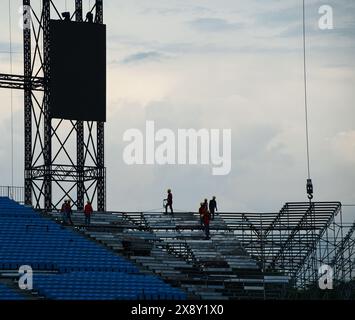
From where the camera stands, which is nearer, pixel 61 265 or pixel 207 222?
pixel 61 265

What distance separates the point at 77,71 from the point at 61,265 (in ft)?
42.5

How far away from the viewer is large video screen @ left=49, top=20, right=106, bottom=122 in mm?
57406

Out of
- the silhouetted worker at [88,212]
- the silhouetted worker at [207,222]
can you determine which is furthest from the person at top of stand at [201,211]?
the silhouetted worker at [88,212]

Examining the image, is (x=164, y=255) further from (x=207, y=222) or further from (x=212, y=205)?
(x=212, y=205)

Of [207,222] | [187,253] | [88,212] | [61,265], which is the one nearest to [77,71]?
[88,212]

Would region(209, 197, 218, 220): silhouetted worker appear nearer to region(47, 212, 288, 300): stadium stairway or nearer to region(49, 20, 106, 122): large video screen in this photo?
region(47, 212, 288, 300): stadium stairway

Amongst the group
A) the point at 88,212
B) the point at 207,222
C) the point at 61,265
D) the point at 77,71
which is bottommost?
the point at 61,265

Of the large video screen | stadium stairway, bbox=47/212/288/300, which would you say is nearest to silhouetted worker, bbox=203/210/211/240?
stadium stairway, bbox=47/212/288/300

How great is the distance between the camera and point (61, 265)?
47.6 metres

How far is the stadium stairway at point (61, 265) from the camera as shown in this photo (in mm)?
44406

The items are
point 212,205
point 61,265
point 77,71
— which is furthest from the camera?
point 77,71

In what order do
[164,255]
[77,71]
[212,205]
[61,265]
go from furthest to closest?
1. [77,71]
2. [212,205]
3. [164,255]
4. [61,265]
